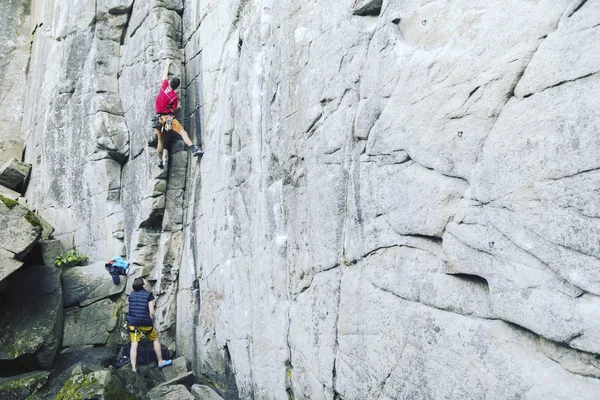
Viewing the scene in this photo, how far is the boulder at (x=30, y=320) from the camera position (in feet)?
32.7

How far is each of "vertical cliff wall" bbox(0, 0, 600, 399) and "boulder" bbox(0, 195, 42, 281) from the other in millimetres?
2287

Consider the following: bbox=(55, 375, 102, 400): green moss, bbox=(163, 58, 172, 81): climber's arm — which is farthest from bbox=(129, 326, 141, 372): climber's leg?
bbox=(163, 58, 172, 81): climber's arm

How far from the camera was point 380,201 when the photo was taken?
555 cm

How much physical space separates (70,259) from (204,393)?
6.08 m

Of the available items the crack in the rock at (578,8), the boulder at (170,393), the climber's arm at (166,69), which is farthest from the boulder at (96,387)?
the crack in the rock at (578,8)

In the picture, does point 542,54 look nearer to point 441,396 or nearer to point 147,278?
point 441,396

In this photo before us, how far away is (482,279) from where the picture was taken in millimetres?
4379

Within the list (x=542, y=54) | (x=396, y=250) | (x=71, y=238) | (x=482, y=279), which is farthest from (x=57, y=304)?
(x=542, y=54)

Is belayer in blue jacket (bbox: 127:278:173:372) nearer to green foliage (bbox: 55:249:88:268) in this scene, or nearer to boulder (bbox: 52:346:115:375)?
boulder (bbox: 52:346:115:375)

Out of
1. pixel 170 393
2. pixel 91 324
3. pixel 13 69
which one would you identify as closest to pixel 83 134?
pixel 91 324

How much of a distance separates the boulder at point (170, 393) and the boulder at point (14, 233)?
3.66 meters

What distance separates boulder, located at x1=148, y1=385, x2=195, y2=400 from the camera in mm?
8695

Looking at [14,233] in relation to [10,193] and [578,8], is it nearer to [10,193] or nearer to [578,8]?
[10,193]

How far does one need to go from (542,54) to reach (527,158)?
788 mm
